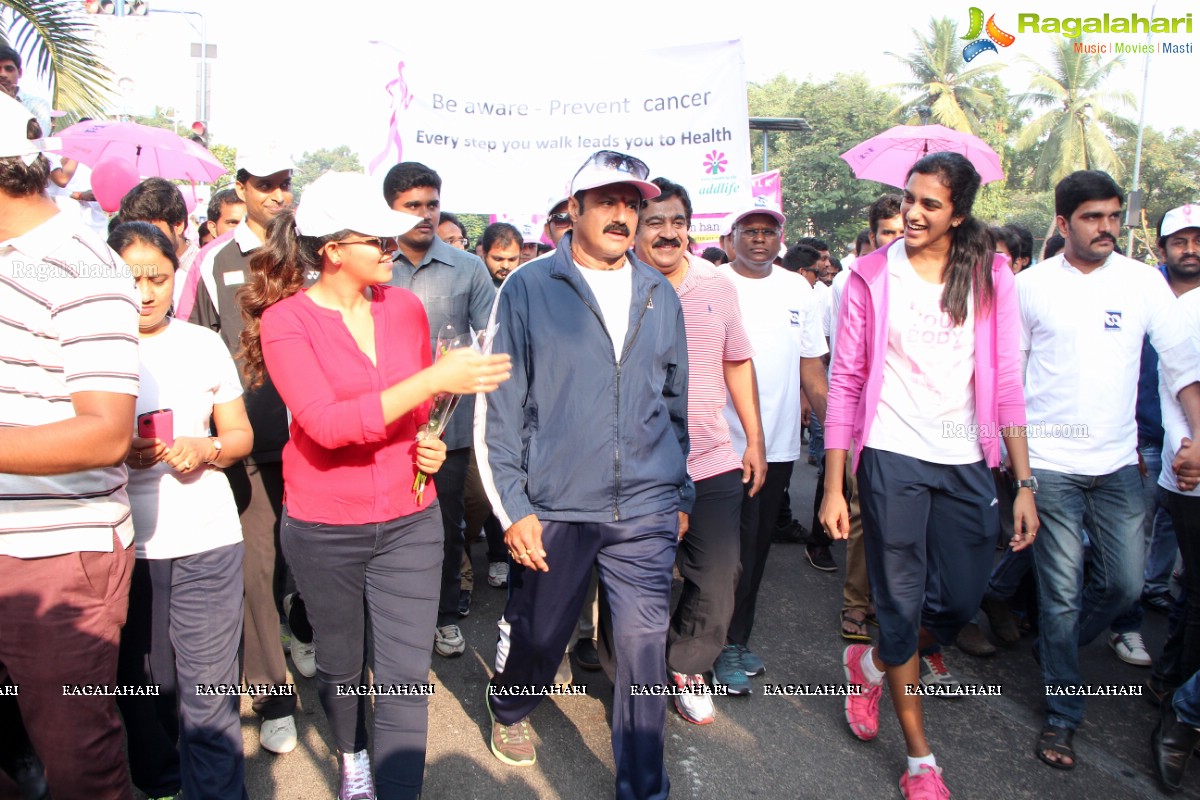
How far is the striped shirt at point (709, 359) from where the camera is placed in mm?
3836

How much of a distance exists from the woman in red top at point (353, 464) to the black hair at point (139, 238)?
33 cm

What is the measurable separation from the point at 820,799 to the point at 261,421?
262 cm

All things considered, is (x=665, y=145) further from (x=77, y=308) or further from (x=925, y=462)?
(x=77, y=308)

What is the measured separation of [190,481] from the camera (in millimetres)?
Result: 2967

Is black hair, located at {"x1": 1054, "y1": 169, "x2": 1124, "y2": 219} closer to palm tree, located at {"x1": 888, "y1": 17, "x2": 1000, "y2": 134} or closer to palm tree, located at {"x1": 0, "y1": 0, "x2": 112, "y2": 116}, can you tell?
palm tree, located at {"x1": 0, "y1": 0, "x2": 112, "y2": 116}

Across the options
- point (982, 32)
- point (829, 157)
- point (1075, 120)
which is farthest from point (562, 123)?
point (1075, 120)

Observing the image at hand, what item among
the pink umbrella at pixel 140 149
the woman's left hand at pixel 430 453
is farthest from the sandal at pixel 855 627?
the pink umbrella at pixel 140 149

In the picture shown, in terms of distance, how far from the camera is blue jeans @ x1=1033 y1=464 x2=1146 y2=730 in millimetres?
3738

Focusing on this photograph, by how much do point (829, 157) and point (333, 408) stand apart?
42.9 m

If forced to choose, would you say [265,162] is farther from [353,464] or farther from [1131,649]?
[1131,649]

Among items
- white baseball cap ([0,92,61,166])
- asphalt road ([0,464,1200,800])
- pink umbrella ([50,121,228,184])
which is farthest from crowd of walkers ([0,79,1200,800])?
pink umbrella ([50,121,228,184])

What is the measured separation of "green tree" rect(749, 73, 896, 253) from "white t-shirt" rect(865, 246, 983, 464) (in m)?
38.3

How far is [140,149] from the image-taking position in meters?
7.09

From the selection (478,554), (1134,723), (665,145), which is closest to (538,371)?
(1134,723)
